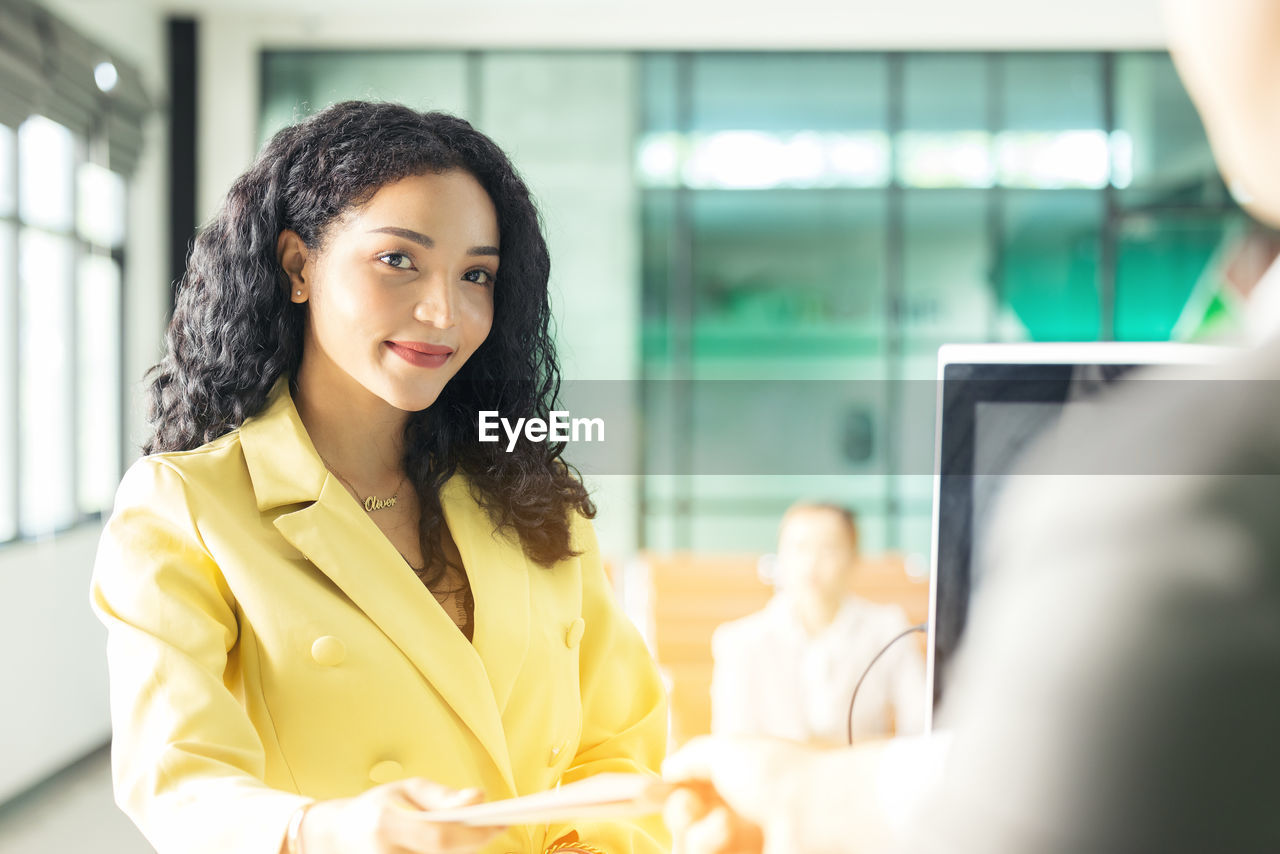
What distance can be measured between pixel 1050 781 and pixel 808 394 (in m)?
4.36

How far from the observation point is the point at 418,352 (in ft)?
2.45

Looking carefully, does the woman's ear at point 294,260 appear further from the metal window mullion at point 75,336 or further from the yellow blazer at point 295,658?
the metal window mullion at point 75,336

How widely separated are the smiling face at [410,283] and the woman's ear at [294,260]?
41mm

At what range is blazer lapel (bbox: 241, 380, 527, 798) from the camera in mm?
733

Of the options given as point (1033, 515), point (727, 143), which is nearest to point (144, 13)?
point (727, 143)

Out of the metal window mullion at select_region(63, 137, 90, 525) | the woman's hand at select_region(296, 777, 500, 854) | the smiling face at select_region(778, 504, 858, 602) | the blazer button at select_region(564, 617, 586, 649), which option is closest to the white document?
the woman's hand at select_region(296, 777, 500, 854)

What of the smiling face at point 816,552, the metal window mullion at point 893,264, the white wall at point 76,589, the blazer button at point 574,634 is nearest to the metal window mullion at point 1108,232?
the metal window mullion at point 893,264

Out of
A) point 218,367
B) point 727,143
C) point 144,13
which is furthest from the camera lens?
point 727,143

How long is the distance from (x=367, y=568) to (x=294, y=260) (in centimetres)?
26

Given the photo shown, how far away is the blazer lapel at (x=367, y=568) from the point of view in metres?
0.73

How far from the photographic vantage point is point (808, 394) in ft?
15.2

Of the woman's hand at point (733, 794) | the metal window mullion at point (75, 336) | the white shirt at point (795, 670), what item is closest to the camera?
the woman's hand at point (733, 794)

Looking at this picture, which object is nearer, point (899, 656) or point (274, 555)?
point (274, 555)

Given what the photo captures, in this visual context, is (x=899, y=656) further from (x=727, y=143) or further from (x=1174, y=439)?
(x=727, y=143)
